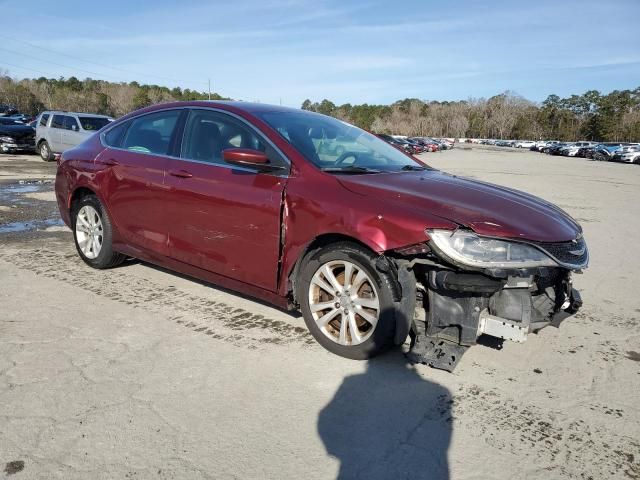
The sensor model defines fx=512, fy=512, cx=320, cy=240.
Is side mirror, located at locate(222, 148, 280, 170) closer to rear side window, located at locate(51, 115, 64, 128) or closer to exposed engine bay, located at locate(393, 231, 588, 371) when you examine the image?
exposed engine bay, located at locate(393, 231, 588, 371)

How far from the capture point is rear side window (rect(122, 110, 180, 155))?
4.54m

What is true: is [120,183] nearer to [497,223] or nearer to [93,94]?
[497,223]

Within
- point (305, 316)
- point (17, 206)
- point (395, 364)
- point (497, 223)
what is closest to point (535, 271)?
point (497, 223)

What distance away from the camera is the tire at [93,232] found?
507cm

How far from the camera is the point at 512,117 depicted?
13875 centimetres

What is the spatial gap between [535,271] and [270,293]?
5.99 ft

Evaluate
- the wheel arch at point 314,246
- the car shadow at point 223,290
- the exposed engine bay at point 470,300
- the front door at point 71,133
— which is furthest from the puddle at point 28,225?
the front door at point 71,133

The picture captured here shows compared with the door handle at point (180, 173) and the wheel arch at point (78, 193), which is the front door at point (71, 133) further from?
the door handle at point (180, 173)

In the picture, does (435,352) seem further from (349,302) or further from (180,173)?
(180,173)

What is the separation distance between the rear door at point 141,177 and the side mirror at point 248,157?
3.11ft

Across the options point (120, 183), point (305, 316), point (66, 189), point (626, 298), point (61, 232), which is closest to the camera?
point (305, 316)

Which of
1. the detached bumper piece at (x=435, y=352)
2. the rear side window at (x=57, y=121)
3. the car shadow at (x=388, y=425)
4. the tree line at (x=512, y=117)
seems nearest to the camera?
the car shadow at (x=388, y=425)

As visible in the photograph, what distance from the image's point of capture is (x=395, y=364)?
344 cm

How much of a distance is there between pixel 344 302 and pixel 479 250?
96 centimetres
